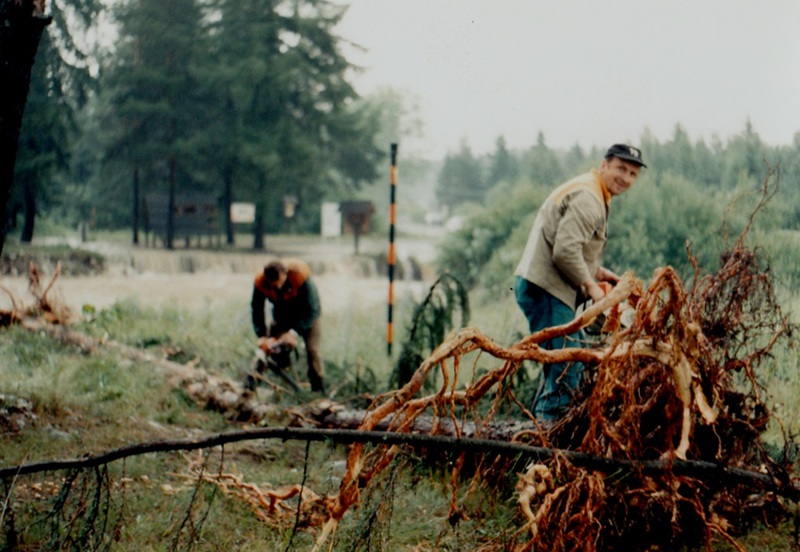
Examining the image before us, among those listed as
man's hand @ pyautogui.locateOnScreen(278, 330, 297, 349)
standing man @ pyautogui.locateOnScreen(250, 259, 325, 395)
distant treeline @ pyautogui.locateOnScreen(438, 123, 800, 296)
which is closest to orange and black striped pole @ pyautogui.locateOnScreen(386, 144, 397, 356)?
standing man @ pyautogui.locateOnScreen(250, 259, 325, 395)

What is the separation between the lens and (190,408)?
5.68m

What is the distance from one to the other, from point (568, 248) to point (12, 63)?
3024 mm

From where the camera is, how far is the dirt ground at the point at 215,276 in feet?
23.9

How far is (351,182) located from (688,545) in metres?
5.62

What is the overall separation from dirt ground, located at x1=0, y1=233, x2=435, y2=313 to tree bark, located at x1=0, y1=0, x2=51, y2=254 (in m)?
3.03

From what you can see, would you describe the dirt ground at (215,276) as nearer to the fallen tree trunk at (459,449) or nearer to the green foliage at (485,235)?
the green foliage at (485,235)

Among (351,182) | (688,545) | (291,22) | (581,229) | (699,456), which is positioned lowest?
(688,545)

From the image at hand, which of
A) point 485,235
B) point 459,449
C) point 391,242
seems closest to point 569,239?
point 459,449

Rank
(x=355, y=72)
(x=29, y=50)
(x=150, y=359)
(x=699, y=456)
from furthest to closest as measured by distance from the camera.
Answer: (x=355, y=72) < (x=150, y=359) < (x=29, y=50) < (x=699, y=456)

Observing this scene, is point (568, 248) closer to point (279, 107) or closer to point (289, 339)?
point (289, 339)

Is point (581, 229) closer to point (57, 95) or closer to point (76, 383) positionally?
point (76, 383)

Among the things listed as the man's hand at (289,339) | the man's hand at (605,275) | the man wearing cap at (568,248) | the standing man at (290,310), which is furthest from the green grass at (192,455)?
the man's hand at (605,275)

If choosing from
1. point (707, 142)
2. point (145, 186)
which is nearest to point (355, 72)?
point (145, 186)

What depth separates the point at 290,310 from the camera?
6438 mm
